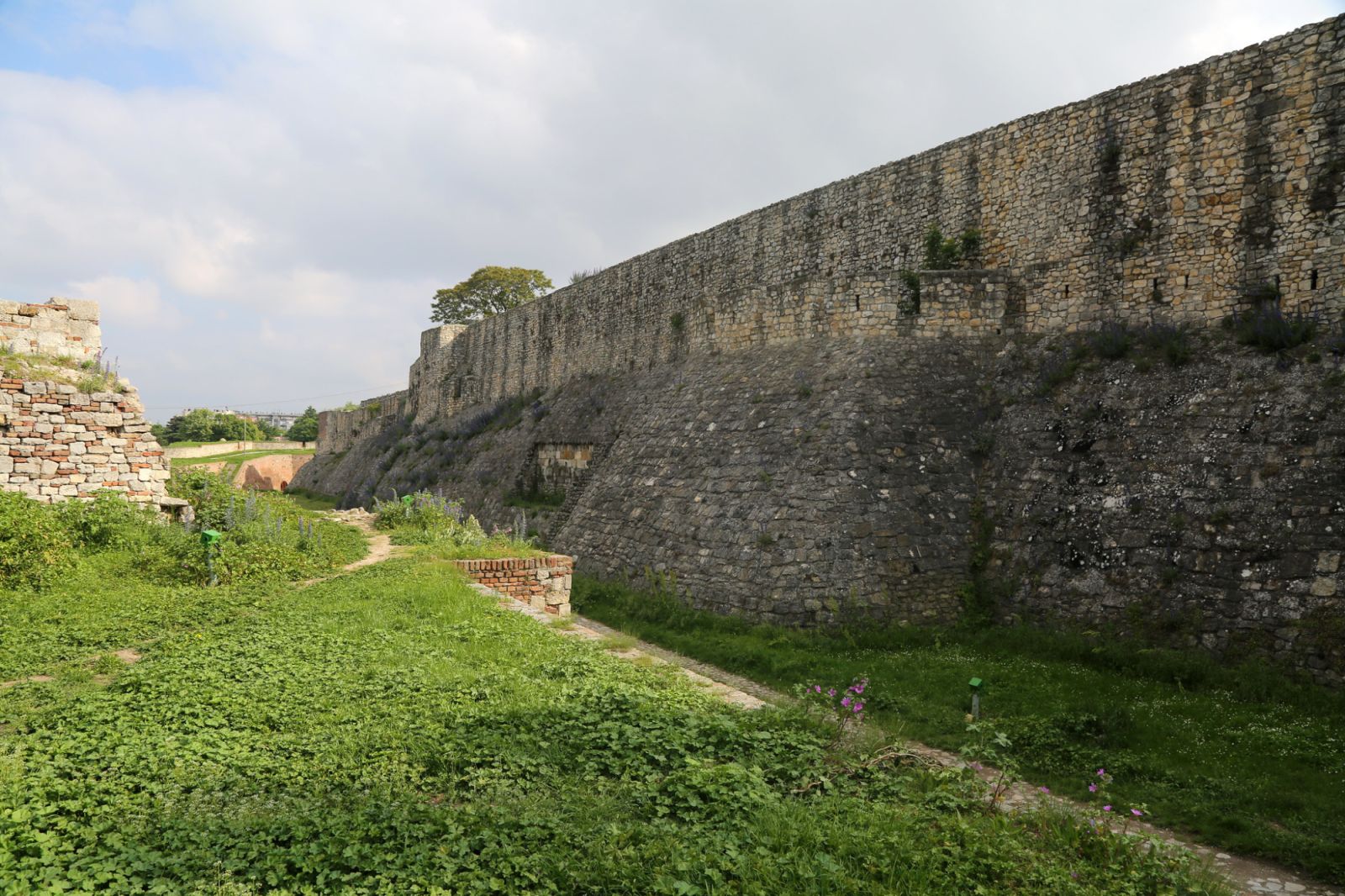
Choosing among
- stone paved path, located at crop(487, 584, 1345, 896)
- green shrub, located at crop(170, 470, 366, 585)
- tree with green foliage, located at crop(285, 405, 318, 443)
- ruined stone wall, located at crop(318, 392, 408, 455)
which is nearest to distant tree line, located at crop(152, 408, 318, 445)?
tree with green foliage, located at crop(285, 405, 318, 443)

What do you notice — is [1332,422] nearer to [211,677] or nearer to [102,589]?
[211,677]

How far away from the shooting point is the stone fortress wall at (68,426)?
1082cm

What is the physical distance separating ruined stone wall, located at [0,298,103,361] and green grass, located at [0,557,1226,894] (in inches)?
276

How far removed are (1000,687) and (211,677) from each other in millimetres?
7767

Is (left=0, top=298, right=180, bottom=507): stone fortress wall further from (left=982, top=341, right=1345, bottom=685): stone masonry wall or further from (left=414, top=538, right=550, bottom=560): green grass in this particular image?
(left=982, top=341, right=1345, bottom=685): stone masonry wall

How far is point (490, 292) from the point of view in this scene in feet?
172

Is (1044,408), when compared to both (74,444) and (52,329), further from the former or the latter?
(52,329)

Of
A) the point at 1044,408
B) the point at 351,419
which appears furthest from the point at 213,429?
the point at 1044,408

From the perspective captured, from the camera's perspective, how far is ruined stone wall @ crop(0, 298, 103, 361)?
11.7 metres

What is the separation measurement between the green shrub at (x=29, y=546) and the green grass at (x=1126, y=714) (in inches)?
308

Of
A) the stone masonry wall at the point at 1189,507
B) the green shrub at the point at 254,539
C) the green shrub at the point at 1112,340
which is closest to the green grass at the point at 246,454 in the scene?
the green shrub at the point at 254,539

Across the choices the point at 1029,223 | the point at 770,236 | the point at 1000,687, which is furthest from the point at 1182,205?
the point at 770,236

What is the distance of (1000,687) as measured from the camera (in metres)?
8.68

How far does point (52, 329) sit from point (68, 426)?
196 cm
